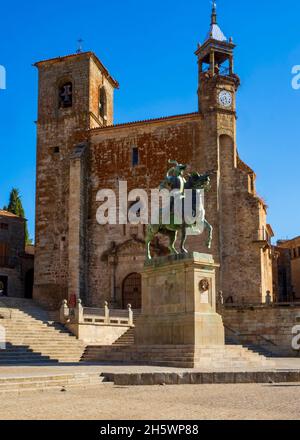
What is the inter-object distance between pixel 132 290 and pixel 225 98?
1204 cm

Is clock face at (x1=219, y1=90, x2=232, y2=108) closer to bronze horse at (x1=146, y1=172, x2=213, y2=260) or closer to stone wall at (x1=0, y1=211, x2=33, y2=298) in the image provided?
bronze horse at (x1=146, y1=172, x2=213, y2=260)

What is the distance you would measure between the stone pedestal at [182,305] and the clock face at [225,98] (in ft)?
52.4

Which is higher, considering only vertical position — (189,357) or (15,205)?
(15,205)

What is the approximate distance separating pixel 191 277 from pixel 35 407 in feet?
30.4

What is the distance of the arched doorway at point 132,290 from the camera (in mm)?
31656

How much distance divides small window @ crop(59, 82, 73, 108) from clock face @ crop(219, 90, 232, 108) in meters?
9.66

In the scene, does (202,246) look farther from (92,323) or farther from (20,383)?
(20,383)

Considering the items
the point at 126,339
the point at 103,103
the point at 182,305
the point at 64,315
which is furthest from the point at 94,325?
the point at 103,103

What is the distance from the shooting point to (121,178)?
33344 millimetres

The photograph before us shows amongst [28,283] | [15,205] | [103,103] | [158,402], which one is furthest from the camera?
[15,205]

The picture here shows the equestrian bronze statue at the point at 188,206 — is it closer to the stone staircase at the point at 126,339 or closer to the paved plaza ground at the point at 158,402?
the stone staircase at the point at 126,339

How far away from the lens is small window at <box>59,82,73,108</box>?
35688mm

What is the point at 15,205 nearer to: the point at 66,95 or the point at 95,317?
the point at 66,95

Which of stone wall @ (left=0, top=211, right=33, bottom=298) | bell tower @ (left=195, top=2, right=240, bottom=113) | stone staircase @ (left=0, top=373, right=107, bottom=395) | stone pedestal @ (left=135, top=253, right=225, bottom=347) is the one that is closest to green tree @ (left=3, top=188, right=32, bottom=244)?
stone wall @ (left=0, top=211, right=33, bottom=298)
